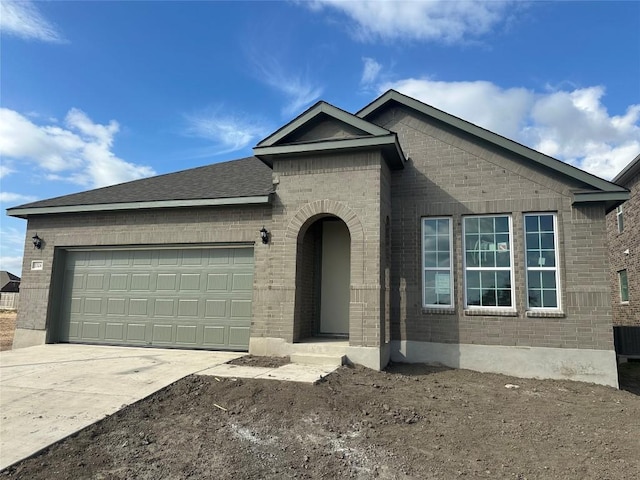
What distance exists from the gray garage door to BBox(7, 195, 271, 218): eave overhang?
114cm

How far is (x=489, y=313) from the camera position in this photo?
9.53 m

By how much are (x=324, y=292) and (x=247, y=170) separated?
4435 mm

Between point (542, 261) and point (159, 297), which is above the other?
point (542, 261)

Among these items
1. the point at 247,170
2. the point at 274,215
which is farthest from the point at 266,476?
the point at 247,170

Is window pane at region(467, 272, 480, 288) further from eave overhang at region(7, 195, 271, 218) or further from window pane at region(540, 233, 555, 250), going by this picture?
eave overhang at region(7, 195, 271, 218)

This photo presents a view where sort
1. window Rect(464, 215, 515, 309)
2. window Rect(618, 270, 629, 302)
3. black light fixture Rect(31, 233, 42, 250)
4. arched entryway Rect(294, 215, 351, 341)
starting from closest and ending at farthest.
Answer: window Rect(464, 215, 515, 309) < arched entryway Rect(294, 215, 351, 341) < black light fixture Rect(31, 233, 42, 250) < window Rect(618, 270, 629, 302)

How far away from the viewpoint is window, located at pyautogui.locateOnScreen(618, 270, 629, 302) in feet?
60.8

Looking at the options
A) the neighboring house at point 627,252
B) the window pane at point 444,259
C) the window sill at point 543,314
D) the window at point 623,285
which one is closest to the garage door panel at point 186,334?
the window pane at point 444,259

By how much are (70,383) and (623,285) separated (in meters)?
20.5

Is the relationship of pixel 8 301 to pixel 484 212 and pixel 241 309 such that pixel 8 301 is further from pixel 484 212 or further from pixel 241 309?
pixel 484 212

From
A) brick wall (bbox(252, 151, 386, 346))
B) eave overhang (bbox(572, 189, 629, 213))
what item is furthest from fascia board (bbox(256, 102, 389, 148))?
eave overhang (bbox(572, 189, 629, 213))

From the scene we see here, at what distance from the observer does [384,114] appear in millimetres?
11148

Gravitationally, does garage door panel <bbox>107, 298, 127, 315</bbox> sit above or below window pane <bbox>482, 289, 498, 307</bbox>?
below

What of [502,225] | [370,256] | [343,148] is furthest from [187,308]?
[502,225]
